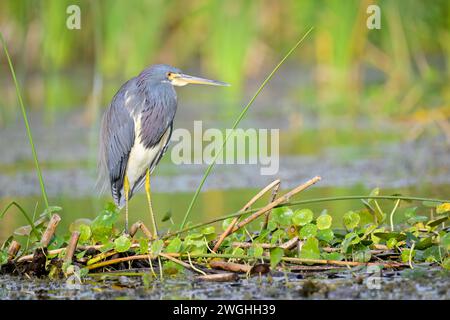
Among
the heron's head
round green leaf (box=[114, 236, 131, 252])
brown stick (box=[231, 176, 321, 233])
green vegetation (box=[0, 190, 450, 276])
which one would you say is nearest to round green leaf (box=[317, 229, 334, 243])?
green vegetation (box=[0, 190, 450, 276])

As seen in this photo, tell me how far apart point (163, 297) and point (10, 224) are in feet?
8.35

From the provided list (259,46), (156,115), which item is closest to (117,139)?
(156,115)

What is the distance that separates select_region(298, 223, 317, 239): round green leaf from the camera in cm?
452

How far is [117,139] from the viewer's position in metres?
5.65

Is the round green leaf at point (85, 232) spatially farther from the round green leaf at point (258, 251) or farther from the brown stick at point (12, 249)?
the round green leaf at point (258, 251)

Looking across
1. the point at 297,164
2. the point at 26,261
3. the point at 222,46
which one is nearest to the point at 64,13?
the point at 222,46

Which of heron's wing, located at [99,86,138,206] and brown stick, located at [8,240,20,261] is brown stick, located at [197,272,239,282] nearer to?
brown stick, located at [8,240,20,261]

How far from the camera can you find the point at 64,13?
1230 centimetres

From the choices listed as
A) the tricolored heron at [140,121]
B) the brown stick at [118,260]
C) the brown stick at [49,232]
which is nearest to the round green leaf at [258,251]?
the brown stick at [118,260]

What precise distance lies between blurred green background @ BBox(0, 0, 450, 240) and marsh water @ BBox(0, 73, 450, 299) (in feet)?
0.12

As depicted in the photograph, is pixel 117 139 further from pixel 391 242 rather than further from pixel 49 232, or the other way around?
pixel 391 242

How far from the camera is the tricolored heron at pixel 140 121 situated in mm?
5520

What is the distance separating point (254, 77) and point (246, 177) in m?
7.05
